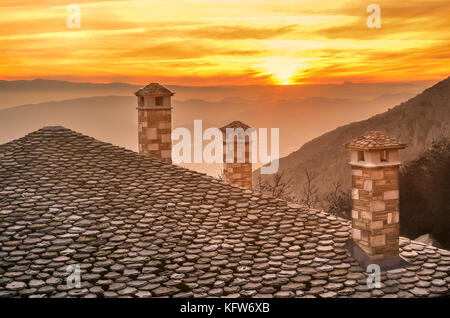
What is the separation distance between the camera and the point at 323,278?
11227 millimetres

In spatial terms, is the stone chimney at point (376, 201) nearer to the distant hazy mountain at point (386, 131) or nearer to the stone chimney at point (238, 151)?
the stone chimney at point (238, 151)

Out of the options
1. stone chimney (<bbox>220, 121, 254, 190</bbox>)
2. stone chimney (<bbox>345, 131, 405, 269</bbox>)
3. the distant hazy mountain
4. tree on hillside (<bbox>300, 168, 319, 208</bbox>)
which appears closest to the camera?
stone chimney (<bbox>345, 131, 405, 269</bbox>)

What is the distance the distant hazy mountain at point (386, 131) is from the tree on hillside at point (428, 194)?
885 inches

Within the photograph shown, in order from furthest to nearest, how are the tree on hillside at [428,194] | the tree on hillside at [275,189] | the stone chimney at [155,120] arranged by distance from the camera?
the tree on hillside at [275,189]
the tree on hillside at [428,194]
the stone chimney at [155,120]

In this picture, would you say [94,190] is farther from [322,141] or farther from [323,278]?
[322,141]

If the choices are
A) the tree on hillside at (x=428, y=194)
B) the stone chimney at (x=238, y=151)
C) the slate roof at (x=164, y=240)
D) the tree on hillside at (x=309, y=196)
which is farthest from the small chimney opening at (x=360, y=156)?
the tree on hillside at (x=428, y=194)

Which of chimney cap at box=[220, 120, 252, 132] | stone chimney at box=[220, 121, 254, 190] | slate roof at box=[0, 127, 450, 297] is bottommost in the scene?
slate roof at box=[0, 127, 450, 297]

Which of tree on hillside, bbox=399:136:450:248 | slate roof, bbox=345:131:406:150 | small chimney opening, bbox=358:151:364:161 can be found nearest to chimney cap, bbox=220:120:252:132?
slate roof, bbox=345:131:406:150

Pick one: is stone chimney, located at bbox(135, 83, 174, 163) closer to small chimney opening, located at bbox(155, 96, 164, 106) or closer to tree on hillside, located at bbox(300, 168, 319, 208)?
small chimney opening, located at bbox(155, 96, 164, 106)

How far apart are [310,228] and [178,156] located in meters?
8.28

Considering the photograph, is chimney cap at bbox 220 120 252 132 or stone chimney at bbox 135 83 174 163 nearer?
stone chimney at bbox 135 83 174 163

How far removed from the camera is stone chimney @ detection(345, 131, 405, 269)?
39.6 ft

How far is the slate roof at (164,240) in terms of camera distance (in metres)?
10.7

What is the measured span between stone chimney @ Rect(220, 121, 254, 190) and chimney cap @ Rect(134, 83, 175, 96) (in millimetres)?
2745
